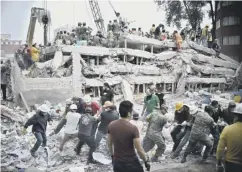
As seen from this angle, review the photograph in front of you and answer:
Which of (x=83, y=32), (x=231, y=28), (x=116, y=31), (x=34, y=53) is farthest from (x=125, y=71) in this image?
(x=231, y=28)

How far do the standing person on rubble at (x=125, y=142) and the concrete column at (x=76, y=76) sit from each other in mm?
5938

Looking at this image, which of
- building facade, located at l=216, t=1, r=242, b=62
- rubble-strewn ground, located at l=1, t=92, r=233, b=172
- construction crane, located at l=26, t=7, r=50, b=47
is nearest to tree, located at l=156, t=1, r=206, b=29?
building facade, located at l=216, t=1, r=242, b=62

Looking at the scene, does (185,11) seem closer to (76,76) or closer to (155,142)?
(76,76)

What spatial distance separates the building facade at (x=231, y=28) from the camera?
21406 millimetres

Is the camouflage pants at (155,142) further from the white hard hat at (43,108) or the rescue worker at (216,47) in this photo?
the rescue worker at (216,47)

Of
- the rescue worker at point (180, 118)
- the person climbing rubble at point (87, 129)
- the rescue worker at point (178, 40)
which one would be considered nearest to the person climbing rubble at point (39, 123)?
the person climbing rubble at point (87, 129)

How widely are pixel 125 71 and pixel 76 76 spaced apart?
223 cm

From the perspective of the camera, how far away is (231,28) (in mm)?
21938

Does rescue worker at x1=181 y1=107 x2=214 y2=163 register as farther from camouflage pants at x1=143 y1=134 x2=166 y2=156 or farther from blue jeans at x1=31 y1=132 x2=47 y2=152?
blue jeans at x1=31 y1=132 x2=47 y2=152

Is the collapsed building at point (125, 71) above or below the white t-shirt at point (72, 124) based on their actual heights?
above

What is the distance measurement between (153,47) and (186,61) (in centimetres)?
163

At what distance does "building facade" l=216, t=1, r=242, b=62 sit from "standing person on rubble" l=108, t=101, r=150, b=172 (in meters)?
19.6

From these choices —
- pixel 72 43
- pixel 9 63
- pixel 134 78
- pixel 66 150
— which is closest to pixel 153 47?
pixel 134 78

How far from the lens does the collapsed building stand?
350 inches
